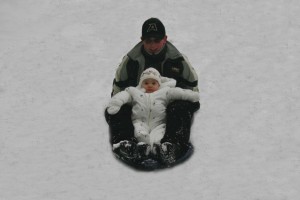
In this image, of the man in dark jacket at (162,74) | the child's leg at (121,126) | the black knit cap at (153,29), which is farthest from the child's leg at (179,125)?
the black knit cap at (153,29)

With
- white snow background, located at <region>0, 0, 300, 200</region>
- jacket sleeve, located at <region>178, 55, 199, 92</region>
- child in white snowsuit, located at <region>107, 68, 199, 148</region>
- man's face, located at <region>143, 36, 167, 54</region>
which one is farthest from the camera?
jacket sleeve, located at <region>178, 55, 199, 92</region>

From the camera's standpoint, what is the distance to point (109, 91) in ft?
27.9

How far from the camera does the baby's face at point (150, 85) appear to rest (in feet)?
23.1

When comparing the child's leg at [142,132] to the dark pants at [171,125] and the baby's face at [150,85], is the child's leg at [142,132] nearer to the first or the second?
the dark pants at [171,125]

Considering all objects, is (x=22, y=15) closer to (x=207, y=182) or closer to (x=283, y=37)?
(x=283, y=37)

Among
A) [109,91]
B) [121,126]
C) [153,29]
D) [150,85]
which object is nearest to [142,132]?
[121,126]

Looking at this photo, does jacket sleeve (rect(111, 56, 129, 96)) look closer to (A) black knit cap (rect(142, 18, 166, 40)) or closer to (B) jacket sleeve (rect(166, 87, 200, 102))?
(A) black knit cap (rect(142, 18, 166, 40))

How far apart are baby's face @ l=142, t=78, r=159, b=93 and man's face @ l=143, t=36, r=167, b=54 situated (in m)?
0.40

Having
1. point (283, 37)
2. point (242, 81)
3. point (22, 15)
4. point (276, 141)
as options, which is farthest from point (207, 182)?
point (22, 15)

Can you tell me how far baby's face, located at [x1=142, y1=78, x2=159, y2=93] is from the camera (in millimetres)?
7043

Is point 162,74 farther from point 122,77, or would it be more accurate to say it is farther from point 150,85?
point 122,77

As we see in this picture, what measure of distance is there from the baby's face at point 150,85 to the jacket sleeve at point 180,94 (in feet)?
0.58

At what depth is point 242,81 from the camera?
28.2ft

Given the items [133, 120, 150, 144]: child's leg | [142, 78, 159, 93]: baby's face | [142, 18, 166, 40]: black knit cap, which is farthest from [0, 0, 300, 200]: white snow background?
[142, 18, 166, 40]: black knit cap
